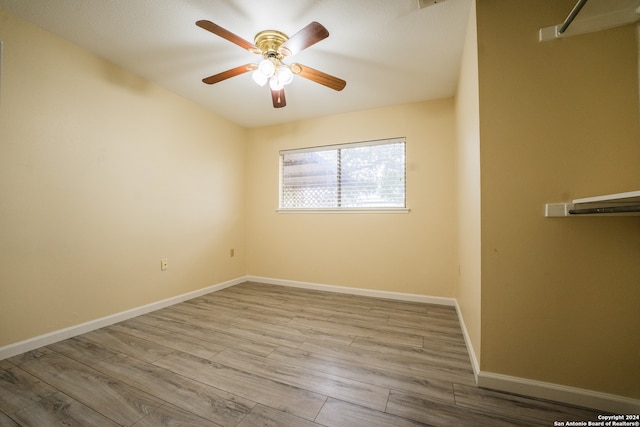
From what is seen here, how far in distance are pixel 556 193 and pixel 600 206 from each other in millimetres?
210

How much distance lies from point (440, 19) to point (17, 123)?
9.80 feet

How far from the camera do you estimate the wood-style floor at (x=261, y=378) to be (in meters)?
1.12

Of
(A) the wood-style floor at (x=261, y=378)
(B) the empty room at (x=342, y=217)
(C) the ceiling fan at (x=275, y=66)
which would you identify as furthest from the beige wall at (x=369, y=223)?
Result: (C) the ceiling fan at (x=275, y=66)

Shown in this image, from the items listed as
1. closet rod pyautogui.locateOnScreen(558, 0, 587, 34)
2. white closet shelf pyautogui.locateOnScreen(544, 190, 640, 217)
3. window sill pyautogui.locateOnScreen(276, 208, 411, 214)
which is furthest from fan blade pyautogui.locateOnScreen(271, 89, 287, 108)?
white closet shelf pyautogui.locateOnScreen(544, 190, 640, 217)

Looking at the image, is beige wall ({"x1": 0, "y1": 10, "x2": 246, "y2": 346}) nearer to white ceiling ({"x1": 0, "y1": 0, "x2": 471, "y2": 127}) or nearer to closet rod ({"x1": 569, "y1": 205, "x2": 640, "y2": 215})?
white ceiling ({"x1": 0, "y1": 0, "x2": 471, "y2": 127})

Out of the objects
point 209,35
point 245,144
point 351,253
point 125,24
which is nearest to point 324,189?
point 351,253

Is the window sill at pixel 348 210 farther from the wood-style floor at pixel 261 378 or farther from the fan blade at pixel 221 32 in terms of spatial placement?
the fan blade at pixel 221 32

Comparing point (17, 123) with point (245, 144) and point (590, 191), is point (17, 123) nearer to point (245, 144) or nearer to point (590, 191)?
point (245, 144)

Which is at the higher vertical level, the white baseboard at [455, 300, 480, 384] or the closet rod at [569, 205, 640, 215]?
the closet rod at [569, 205, 640, 215]

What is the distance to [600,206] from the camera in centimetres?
101

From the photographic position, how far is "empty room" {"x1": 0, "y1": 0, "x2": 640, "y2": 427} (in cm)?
114

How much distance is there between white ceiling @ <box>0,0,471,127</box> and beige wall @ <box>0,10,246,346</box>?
10.4 inches

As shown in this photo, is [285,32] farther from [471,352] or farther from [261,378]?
[471,352]

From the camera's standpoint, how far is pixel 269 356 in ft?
5.35
